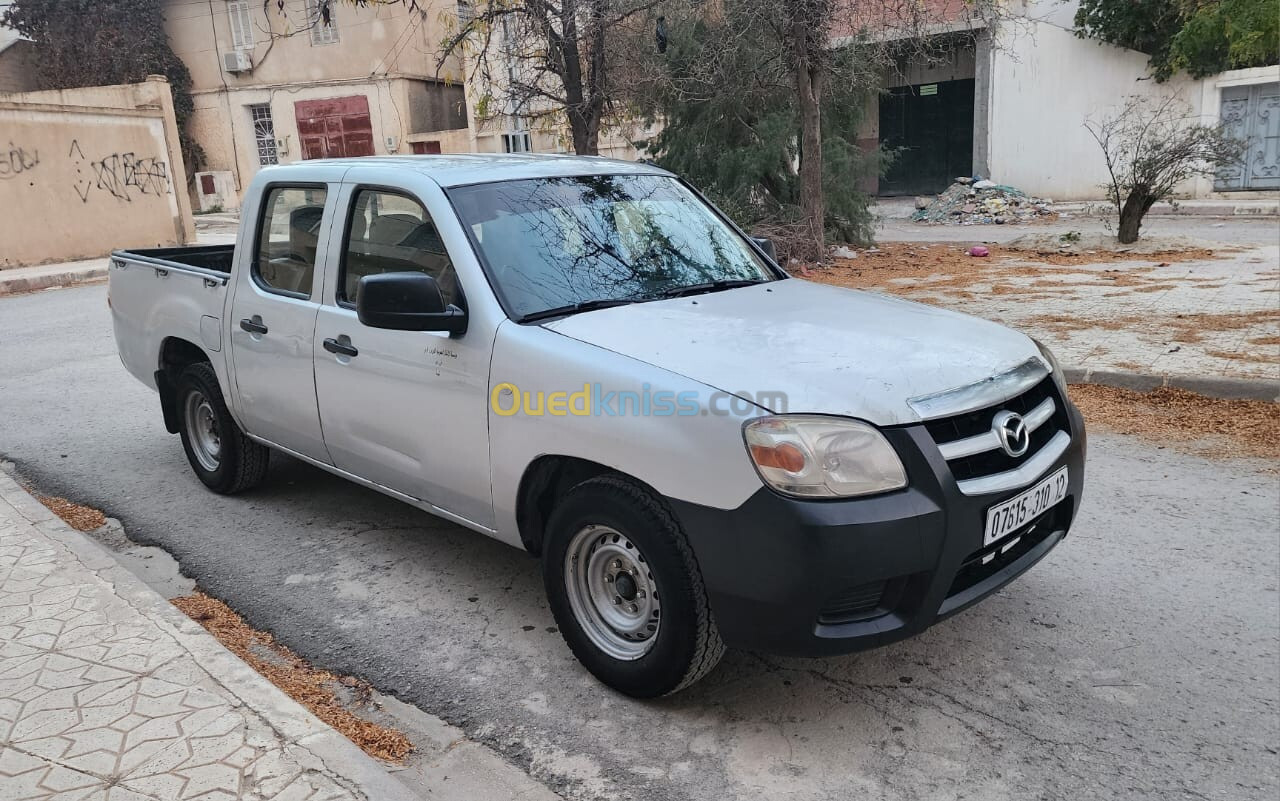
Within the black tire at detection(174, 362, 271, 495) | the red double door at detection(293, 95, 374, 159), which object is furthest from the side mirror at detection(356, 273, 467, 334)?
the red double door at detection(293, 95, 374, 159)

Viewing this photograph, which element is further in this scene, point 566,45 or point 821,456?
point 566,45

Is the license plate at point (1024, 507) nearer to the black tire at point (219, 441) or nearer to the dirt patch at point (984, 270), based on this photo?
the black tire at point (219, 441)

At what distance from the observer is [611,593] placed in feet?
10.8

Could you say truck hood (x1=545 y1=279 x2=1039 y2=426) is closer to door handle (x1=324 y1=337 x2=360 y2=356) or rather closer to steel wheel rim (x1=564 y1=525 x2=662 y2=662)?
steel wheel rim (x1=564 y1=525 x2=662 y2=662)

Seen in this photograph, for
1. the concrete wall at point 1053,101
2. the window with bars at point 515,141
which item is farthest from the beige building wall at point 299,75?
the concrete wall at point 1053,101

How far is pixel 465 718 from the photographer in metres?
3.22

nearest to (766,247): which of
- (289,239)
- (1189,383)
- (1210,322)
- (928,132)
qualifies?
(289,239)

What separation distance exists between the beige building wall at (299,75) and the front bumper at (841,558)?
27.8 m

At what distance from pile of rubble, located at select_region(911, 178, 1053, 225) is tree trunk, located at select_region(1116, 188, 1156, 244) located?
6844 mm

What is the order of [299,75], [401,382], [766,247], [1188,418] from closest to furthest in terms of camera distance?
1. [401,382]
2. [766,247]
3. [1188,418]
4. [299,75]

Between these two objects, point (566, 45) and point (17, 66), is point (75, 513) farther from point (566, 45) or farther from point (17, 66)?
point (17, 66)

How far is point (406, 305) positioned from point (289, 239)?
1.54m

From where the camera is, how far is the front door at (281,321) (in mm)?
4387

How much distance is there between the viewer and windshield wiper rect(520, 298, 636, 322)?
11.4ft
